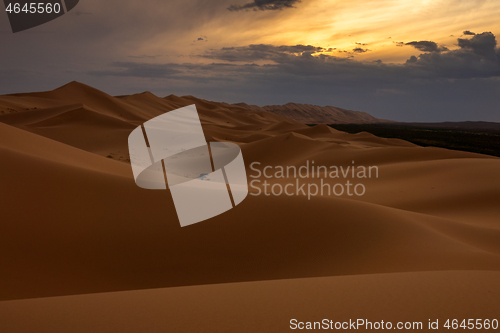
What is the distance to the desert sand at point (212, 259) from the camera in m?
3.31

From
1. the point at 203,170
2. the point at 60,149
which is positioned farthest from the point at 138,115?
the point at 60,149

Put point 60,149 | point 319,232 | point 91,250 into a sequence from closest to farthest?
1. point 91,250
2. point 319,232
3. point 60,149

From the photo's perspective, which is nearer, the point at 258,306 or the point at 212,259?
the point at 258,306

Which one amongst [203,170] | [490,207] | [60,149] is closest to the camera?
[60,149]

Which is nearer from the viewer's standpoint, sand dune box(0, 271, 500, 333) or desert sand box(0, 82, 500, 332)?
sand dune box(0, 271, 500, 333)

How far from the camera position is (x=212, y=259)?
6.00 metres

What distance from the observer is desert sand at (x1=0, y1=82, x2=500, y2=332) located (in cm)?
331

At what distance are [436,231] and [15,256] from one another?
839cm

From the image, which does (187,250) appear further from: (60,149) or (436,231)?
(60,149)

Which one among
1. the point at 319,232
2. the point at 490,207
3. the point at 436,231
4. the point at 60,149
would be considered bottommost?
the point at 490,207

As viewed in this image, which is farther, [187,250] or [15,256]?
[187,250]

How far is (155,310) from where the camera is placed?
3395mm

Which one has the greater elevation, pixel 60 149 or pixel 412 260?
pixel 60 149

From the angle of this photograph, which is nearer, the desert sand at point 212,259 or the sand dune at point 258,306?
the sand dune at point 258,306
